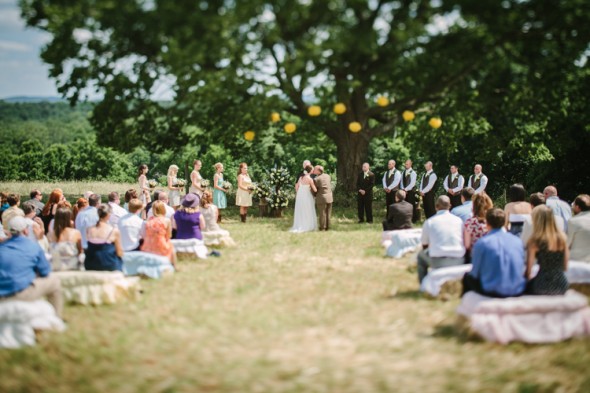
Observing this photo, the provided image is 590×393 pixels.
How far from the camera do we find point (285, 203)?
61.6 ft

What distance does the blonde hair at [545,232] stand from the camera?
6.73 m

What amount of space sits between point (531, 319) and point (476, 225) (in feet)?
9.28

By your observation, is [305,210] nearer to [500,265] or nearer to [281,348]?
[500,265]

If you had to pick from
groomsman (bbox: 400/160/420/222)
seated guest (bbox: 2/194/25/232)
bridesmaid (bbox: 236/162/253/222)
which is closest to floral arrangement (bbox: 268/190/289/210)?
bridesmaid (bbox: 236/162/253/222)

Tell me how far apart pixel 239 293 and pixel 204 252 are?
118 inches

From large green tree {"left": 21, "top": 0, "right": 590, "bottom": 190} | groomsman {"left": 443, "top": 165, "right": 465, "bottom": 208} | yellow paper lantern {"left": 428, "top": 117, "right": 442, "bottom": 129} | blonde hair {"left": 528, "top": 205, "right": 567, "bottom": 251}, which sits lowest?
blonde hair {"left": 528, "top": 205, "right": 567, "bottom": 251}

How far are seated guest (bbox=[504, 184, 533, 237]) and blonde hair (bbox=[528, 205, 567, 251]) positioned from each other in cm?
302

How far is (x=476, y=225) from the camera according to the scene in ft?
29.3

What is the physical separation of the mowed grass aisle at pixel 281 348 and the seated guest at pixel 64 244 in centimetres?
103

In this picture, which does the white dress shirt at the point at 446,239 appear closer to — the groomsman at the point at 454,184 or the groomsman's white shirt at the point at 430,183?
the groomsman's white shirt at the point at 430,183

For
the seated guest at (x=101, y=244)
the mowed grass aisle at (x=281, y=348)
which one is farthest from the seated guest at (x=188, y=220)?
the seated guest at (x=101, y=244)

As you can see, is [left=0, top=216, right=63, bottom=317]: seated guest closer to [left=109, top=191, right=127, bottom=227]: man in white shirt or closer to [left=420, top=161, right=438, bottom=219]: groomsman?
[left=109, top=191, right=127, bottom=227]: man in white shirt

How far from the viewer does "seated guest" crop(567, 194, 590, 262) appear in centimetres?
854

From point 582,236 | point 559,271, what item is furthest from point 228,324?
point 582,236
